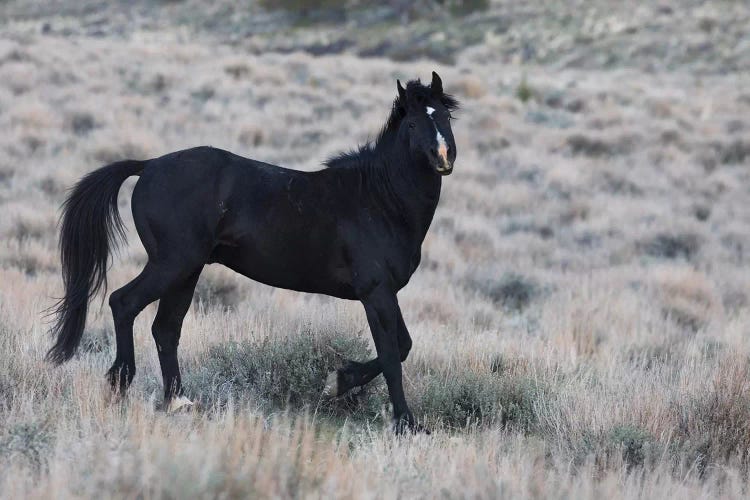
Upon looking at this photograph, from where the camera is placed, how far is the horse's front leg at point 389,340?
4656mm

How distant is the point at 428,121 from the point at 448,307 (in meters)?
4.69

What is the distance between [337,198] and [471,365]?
1.85 metres

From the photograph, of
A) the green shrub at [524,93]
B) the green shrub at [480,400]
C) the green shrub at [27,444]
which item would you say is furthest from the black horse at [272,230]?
the green shrub at [524,93]

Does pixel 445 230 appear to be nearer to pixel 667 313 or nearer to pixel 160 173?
pixel 667 313

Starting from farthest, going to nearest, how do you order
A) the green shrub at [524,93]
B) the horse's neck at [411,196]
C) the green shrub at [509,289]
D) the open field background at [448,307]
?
the green shrub at [524,93]
the green shrub at [509,289]
the horse's neck at [411,196]
the open field background at [448,307]

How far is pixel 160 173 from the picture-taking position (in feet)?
15.5

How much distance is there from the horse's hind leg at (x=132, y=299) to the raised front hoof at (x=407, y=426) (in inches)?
54.7

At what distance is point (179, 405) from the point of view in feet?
15.3

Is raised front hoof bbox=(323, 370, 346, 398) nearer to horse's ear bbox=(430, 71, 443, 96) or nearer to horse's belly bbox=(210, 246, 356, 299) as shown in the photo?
horse's belly bbox=(210, 246, 356, 299)

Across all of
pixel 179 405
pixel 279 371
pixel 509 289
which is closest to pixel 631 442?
pixel 279 371

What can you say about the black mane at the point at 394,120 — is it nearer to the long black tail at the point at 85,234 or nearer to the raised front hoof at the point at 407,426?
the long black tail at the point at 85,234

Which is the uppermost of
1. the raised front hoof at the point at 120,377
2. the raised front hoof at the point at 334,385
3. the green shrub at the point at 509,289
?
the raised front hoof at the point at 120,377

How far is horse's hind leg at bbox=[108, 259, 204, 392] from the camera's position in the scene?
463 cm

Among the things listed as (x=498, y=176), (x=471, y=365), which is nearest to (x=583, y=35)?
(x=498, y=176)
